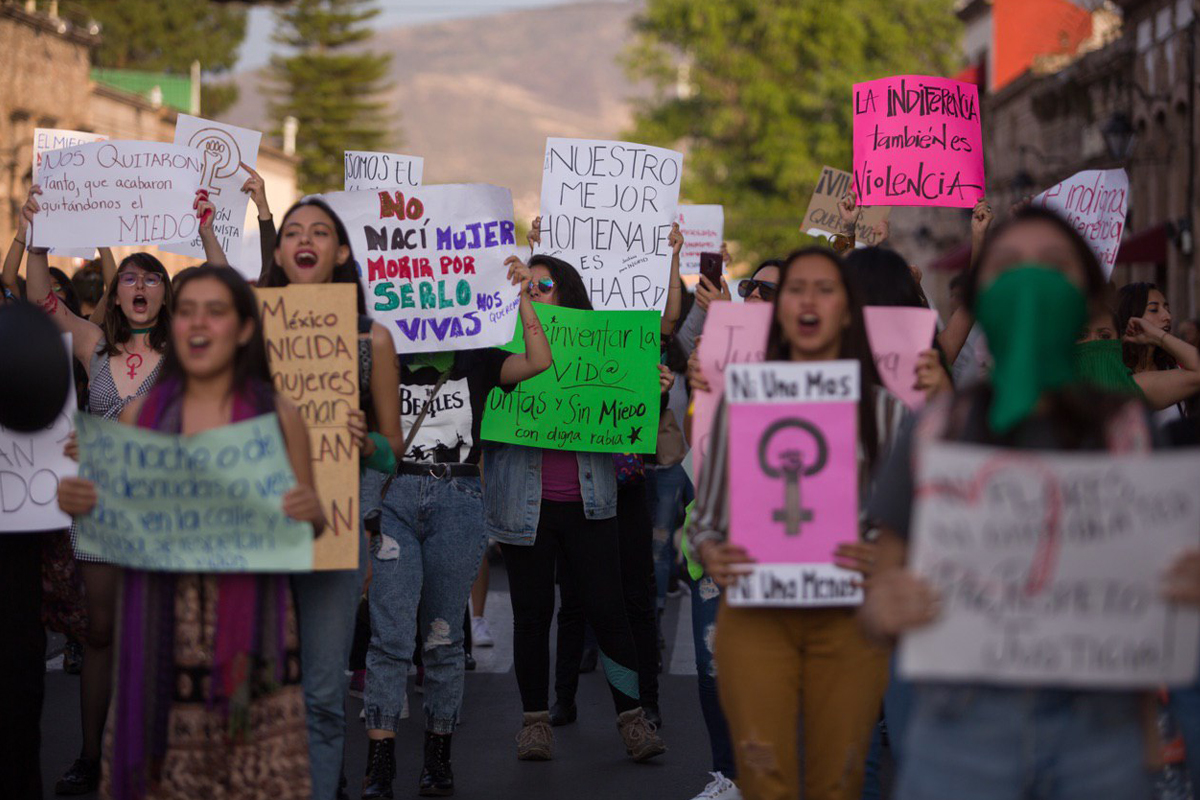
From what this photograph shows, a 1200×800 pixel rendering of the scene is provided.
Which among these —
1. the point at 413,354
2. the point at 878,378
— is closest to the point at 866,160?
the point at 413,354

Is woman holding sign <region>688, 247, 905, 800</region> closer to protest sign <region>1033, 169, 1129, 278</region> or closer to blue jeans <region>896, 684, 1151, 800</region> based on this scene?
blue jeans <region>896, 684, 1151, 800</region>

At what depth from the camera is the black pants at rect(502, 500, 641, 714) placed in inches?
284

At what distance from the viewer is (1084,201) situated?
789cm

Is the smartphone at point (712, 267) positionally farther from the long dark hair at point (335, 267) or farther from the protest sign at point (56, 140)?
the protest sign at point (56, 140)

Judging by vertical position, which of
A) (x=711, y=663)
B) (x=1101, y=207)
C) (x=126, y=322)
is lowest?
(x=711, y=663)

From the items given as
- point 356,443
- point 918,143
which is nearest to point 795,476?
point 356,443

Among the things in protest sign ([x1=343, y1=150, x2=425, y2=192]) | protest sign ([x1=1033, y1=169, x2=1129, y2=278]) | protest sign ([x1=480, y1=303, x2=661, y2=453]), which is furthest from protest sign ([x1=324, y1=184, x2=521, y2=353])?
protest sign ([x1=1033, y1=169, x2=1129, y2=278])

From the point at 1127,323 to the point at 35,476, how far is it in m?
4.38

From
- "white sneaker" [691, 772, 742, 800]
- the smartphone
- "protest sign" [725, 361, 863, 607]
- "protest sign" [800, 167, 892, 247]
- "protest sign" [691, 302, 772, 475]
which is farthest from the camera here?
"protest sign" [800, 167, 892, 247]

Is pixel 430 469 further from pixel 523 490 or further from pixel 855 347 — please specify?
pixel 855 347

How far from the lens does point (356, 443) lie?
200 inches

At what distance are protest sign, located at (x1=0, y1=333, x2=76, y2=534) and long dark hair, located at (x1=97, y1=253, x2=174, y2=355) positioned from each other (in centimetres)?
176

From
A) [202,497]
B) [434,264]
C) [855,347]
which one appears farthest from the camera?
[434,264]

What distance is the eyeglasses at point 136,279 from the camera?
22.6 ft
